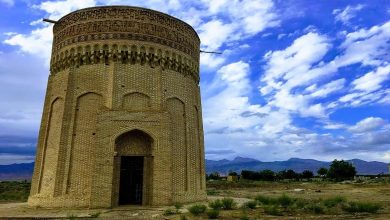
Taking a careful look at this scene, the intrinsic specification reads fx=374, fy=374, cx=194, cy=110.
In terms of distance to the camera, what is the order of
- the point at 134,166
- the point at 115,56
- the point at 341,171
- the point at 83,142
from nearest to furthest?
the point at 83,142, the point at 134,166, the point at 115,56, the point at 341,171

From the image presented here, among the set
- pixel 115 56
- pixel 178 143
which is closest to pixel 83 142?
pixel 115 56

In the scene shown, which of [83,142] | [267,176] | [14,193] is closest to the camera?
[83,142]

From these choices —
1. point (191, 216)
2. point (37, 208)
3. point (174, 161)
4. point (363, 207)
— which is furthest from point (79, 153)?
point (363, 207)

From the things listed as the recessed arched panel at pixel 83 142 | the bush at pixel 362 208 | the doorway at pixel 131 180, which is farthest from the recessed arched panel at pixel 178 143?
the bush at pixel 362 208

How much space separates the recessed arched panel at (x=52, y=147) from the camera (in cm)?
1666

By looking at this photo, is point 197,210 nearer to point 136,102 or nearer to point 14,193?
point 136,102

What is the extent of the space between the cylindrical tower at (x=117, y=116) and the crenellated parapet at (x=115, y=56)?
46mm

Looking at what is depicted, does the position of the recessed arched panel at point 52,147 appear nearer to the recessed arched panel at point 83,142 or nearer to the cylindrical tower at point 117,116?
the cylindrical tower at point 117,116

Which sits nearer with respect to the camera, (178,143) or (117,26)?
(117,26)

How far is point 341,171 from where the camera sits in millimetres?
58156

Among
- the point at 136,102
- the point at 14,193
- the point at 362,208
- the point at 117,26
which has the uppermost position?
the point at 117,26

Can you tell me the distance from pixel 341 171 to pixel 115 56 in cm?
5012

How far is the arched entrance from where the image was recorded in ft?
54.3

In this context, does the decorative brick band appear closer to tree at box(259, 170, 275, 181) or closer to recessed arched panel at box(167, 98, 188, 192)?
recessed arched panel at box(167, 98, 188, 192)
